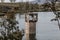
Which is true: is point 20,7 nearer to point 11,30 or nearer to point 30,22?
point 11,30

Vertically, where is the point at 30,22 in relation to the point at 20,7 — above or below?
below

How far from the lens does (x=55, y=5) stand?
1.52 meters

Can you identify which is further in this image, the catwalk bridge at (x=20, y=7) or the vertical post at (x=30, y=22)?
the vertical post at (x=30, y=22)

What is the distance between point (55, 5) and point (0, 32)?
61cm

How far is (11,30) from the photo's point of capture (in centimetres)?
162

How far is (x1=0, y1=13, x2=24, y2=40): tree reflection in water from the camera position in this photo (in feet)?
5.26

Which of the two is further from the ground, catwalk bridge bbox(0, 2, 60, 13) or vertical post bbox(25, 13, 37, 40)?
catwalk bridge bbox(0, 2, 60, 13)

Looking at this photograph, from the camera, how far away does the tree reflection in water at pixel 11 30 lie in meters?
1.60

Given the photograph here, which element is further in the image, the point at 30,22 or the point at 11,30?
the point at 30,22

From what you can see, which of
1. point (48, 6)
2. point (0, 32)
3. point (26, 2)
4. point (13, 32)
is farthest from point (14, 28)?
point (48, 6)

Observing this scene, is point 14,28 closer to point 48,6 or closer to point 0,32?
point 0,32

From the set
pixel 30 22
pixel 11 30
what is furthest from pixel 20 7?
pixel 30 22

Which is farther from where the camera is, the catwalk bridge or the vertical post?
the vertical post

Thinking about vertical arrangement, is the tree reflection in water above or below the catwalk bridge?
below
